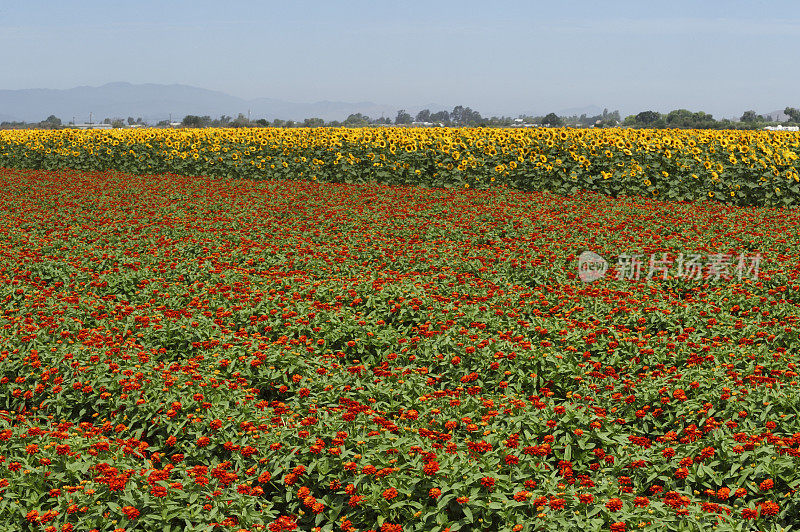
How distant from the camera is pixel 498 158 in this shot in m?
17.7

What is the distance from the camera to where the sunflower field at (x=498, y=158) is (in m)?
15.6

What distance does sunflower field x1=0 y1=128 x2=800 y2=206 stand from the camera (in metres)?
15.6

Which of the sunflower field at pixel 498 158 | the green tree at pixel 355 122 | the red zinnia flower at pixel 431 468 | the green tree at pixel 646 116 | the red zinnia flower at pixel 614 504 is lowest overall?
the red zinnia flower at pixel 614 504

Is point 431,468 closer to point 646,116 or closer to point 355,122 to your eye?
point 355,122

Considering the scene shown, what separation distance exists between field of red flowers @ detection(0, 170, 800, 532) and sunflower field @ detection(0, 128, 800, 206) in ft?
20.2

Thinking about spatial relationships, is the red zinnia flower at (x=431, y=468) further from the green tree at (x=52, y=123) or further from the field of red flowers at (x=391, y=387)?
the green tree at (x=52, y=123)

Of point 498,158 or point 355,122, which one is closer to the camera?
point 498,158

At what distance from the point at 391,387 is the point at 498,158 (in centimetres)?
1340

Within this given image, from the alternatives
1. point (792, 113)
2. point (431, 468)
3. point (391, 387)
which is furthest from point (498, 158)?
point (792, 113)

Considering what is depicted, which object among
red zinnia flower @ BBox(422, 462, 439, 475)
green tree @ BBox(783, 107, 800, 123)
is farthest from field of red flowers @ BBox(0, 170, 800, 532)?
green tree @ BBox(783, 107, 800, 123)

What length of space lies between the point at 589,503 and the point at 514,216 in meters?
9.19

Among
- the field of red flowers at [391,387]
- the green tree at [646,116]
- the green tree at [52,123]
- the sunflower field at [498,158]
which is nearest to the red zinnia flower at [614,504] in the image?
the field of red flowers at [391,387]

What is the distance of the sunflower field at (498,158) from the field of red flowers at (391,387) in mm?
6147

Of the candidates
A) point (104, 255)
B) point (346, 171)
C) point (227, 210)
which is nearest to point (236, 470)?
point (104, 255)
